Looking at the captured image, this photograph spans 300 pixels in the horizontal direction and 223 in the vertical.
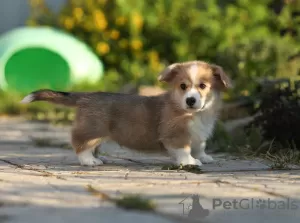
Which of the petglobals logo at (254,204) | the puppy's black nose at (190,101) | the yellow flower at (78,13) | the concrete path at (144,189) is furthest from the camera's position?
the yellow flower at (78,13)

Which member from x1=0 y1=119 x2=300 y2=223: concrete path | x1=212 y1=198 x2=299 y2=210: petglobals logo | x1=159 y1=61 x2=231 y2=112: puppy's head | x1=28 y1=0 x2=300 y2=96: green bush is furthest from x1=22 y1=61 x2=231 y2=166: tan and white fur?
x1=28 y1=0 x2=300 y2=96: green bush

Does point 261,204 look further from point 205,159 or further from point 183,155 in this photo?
point 205,159

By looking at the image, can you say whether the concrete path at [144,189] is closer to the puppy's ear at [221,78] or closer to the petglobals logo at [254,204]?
the petglobals logo at [254,204]

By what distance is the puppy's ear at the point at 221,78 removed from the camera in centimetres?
482

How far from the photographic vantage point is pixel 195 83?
4.75 metres

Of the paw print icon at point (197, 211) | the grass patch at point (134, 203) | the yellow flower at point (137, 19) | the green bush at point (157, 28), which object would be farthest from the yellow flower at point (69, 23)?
the paw print icon at point (197, 211)

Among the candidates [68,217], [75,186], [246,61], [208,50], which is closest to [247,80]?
[246,61]

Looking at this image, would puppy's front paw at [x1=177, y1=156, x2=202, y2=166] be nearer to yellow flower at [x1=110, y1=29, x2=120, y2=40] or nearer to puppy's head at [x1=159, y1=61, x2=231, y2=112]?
puppy's head at [x1=159, y1=61, x2=231, y2=112]

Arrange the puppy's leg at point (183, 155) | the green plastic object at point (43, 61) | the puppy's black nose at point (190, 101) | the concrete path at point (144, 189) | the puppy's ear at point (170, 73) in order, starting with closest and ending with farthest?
the concrete path at point (144, 189)
the puppy's black nose at point (190, 101)
the puppy's leg at point (183, 155)
the puppy's ear at point (170, 73)
the green plastic object at point (43, 61)

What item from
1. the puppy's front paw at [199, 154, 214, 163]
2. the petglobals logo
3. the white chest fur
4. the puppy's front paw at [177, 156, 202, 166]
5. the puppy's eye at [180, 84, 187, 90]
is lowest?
the petglobals logo

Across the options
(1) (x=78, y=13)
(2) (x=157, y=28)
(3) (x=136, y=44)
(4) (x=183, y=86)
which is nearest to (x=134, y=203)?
(4) (x=183, y=86)

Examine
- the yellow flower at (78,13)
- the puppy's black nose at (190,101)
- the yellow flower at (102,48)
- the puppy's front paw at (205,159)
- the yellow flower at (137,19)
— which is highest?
the yellow flower at (78,13)

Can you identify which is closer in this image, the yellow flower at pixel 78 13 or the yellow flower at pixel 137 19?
the yellow flower at pixel 137 19

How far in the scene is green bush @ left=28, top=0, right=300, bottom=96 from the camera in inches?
388
